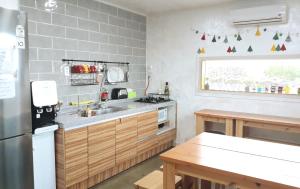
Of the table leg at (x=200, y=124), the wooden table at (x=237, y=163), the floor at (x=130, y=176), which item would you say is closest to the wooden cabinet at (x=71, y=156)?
the floor at (x=130, y=176)

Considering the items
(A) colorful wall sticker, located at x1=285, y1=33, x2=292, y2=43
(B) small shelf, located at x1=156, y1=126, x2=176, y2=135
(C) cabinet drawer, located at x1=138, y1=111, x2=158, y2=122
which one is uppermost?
(A) colorful wall sticker, located at x1=285, y1=33, x2=292, y2=43

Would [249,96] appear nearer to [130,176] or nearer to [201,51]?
[201,51]

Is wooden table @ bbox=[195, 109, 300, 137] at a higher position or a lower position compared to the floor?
higher

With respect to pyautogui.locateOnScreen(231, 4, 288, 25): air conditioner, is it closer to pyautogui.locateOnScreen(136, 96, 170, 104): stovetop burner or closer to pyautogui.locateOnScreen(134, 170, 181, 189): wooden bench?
pyautogui.locateOnScreen(136, 96, 170, 104): stovetop burner

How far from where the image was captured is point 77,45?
333 centimetres

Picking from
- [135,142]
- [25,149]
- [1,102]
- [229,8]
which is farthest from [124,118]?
[229,8]

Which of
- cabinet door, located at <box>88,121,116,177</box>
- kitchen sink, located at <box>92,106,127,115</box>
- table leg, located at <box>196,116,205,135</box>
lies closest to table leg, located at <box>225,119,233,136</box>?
table leg, located at <box>196,116,205,135</box>

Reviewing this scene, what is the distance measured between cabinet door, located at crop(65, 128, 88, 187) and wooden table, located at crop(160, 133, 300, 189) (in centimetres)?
112

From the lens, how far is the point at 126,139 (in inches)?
132

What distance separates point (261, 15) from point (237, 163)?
95.2 inches

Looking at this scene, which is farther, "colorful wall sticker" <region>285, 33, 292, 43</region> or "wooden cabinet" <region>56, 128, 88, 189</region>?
"colorful wall sticker" <region>285, 33, 292, 43</region>

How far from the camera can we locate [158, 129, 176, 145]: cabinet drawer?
4.10 meters

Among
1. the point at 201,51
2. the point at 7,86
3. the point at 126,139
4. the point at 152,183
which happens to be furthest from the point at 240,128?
the point at 7,86

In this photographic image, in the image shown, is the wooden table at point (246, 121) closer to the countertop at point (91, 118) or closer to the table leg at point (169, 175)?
the countertop at point (91, 118)
